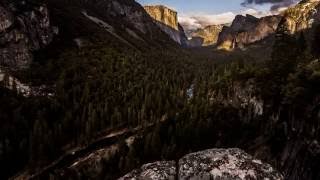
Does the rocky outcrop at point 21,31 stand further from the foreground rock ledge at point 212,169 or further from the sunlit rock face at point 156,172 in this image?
the foreground rock ledge at point 212,169

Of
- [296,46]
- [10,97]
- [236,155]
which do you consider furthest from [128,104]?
[236,155]

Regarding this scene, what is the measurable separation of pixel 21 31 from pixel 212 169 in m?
121

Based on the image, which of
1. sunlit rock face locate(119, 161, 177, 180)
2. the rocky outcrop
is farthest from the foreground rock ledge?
the rocky outcrop

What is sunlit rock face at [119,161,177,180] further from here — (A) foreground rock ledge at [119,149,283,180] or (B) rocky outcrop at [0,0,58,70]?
(B) rocky outcrop at [0,0,58,70]

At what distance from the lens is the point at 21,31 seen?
539 feet

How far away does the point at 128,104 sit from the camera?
136500mm

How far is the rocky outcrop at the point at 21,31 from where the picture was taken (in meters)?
156

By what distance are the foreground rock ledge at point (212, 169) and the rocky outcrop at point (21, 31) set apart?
101594 millimetres

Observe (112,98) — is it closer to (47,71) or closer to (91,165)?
(47,71)

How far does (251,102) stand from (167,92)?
149ft

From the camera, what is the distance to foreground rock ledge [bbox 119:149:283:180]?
66.1m

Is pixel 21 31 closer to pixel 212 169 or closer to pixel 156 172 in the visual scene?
pixel 156 172

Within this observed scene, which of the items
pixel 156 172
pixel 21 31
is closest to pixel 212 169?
pixel 156 172

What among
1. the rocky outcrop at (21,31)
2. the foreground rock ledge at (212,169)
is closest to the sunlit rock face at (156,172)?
the foreground rock ledge at (212,169)
